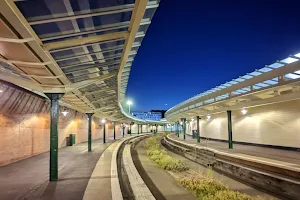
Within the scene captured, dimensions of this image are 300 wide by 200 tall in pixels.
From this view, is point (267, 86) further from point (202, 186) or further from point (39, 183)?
point (39, 183)

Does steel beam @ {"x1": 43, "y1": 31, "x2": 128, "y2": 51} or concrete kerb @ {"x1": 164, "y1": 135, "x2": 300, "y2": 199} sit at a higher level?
steel beam @ {"x1": 43, "y1": 31, "x2": 128, "y2": 51}

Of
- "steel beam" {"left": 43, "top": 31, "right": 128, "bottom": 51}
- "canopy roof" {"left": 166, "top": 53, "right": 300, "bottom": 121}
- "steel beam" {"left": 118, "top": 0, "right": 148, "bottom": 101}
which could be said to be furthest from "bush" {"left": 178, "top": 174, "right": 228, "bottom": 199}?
"steel beam" {"left": 43, "top": 31, "right": 128, "bottom": 51}

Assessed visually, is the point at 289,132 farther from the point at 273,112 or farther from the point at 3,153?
the point at 3,153

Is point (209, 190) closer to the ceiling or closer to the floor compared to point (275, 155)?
closer to the floor

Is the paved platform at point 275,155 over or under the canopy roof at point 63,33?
under

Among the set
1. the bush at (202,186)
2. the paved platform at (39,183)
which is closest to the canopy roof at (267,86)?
the bush at (202,186)

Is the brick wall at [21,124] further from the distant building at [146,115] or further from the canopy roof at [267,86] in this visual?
the distant building at [146,115]

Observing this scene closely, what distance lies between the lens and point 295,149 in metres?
14.5

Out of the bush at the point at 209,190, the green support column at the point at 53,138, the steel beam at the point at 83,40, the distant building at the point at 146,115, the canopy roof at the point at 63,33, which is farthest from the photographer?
the distant building at the point at 146,115

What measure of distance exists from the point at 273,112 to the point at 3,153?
15.4 meters

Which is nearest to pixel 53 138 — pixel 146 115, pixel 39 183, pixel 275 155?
pixel 39 183

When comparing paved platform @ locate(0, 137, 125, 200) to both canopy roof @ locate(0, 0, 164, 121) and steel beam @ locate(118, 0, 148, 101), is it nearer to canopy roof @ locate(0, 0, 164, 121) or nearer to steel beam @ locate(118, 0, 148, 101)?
canopy roof @ locate(0, 0, 164, 121)

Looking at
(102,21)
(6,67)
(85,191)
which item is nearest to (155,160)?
(85,191)

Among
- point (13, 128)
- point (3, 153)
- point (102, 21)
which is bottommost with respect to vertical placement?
point (3, 153)
